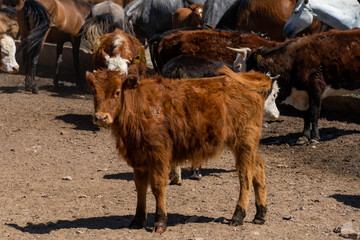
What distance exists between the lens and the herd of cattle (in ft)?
18.4

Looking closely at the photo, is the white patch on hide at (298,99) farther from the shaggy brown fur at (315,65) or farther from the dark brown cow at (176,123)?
the dark brown cow at (176,123)

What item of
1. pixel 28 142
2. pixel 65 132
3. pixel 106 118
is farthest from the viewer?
pixel 65 132

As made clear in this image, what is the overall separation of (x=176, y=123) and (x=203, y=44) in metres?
4.54

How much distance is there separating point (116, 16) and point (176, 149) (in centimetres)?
754

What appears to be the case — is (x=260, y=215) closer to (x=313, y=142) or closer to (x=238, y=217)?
(x=238, y=217)

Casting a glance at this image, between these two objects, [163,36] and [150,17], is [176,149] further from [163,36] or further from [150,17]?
[150,17]

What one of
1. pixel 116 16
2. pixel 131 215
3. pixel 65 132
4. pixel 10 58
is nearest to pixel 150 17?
pixel 116 16

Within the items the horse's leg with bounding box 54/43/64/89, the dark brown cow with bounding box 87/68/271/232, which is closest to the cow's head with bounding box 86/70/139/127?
the dark brown cow with bounding box 87/68/271/232

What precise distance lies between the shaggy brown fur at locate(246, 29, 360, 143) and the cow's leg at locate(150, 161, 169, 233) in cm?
440

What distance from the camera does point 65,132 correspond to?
992 centimetres

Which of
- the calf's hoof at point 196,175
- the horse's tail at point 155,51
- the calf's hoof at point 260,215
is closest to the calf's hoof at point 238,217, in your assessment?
the calf's hoof at point 260,215

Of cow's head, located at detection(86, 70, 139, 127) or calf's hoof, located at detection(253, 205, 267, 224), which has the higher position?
cow's head, located at detection(86, 70, 139, 127)

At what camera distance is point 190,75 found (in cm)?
754

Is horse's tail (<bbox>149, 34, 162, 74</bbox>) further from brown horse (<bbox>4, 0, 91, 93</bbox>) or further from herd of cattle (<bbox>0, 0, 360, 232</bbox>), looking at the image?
brown horse (<bbox>4, 0, 91, 93</bbox>)
